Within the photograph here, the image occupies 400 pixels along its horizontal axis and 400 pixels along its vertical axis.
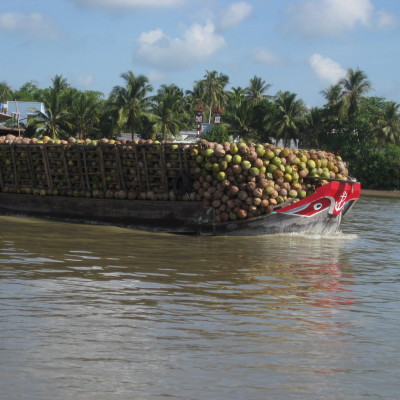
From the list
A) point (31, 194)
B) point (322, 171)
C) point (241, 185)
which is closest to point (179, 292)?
point (241, 185)

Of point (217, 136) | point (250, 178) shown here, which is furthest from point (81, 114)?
point (250, 178)

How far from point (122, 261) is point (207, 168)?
4542 millimetres

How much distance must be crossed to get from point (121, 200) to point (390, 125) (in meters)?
43.5

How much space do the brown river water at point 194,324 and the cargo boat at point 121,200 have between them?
2.31 m

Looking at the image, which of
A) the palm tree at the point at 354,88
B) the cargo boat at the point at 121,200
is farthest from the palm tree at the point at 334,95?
the cargo boat at the point at 121,200

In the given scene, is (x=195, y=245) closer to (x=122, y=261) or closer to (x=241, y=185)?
(x=241, y=185)

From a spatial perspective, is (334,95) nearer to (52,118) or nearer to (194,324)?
(52,118)

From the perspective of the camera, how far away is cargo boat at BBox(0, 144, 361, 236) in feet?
45.9

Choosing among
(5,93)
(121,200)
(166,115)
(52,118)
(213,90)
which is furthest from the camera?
(5,93)

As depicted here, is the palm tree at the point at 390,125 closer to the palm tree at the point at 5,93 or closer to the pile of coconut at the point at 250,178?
the pile of coconut at the point at 250,178

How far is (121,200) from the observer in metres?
15.4

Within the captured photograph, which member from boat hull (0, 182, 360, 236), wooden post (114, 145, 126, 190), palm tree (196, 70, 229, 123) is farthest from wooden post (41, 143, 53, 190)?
palm tree (196, 70, 229, 123)

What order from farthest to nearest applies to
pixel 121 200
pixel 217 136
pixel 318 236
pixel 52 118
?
1. pixel 52 118
2. pixel 217 136
3. pixel 121 200
4. pixel 318 236

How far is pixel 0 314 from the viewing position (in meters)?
6.26
